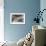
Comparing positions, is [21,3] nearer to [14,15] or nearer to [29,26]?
[14,15]

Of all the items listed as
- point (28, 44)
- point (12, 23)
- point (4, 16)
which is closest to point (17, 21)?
point (12, 23)

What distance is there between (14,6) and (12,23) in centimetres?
69

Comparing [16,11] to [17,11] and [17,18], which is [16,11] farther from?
[17,18]

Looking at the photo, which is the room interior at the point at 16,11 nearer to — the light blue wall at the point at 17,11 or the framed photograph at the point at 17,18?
the light blue wall at the point at 17,11

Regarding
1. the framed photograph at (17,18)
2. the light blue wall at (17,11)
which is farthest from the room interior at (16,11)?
the framed photograph at (17,18)

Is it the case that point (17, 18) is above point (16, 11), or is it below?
below

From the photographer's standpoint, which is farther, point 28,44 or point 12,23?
point 12,23

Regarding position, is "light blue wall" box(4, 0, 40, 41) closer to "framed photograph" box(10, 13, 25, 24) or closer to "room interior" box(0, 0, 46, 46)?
"room interior" box(0, 0, 46, 46)

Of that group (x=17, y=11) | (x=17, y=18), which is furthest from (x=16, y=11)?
(x=17, y=18)

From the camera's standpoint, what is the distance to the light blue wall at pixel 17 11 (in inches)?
210

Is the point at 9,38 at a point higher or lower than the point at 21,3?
lower

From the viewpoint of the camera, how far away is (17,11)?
5.36 metres

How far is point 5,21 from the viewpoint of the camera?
5336 millimetres

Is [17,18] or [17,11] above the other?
[17,11]
